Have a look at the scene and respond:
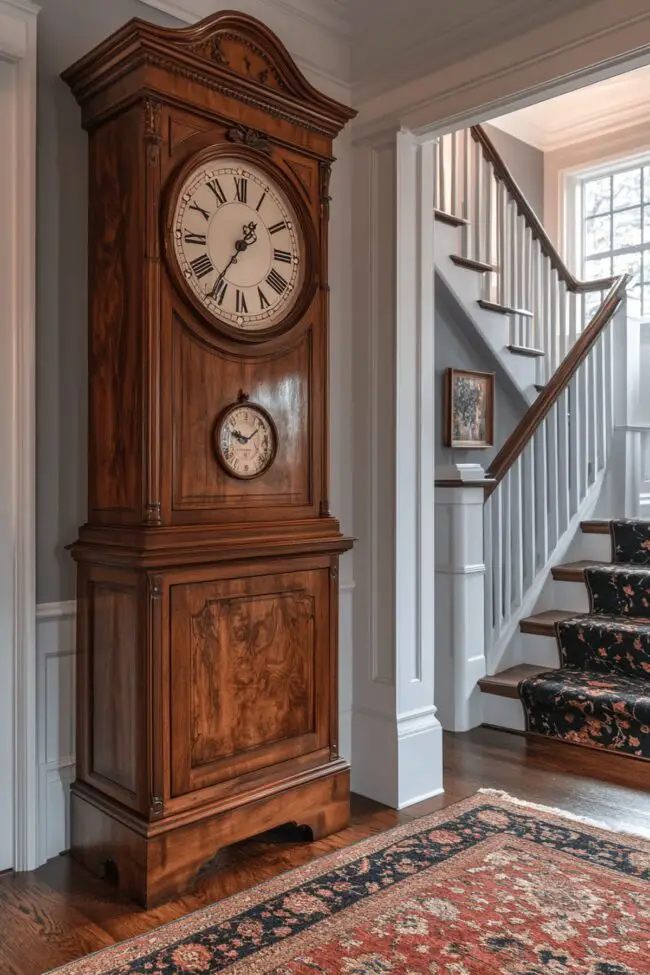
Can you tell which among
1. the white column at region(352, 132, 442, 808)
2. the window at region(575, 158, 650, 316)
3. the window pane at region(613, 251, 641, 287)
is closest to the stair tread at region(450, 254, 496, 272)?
the white column at region(352, 132, 442, 808)

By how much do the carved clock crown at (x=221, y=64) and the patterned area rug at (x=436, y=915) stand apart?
2135 millimetres

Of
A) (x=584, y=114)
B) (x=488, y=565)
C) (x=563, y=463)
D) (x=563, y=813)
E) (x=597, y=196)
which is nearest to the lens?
(x=563, y=813)

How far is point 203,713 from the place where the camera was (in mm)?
2289

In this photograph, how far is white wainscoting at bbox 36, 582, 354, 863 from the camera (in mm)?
2361

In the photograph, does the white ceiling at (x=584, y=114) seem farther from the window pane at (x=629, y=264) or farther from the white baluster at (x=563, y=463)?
the white baluster at (x=563, y=463)

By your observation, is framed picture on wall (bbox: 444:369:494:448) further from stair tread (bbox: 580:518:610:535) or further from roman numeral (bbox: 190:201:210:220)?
roman numeral (bbox: 190:201:210:220)

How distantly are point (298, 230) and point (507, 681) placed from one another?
2206 millimetres

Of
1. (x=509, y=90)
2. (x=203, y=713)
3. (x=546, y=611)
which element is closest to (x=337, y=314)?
(x=509, y=90)

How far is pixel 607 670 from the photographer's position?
12.2 feet

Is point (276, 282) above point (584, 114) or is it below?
below

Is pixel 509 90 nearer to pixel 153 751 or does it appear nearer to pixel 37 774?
pixel 153 751

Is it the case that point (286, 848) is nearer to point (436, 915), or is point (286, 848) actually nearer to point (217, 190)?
point (436, 915)

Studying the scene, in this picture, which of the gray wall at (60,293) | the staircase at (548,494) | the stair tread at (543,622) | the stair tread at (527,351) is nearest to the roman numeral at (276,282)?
the gray wall at (60,293)

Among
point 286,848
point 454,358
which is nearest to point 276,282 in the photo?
point 286,848
